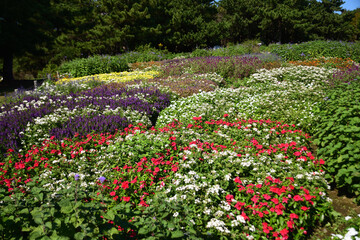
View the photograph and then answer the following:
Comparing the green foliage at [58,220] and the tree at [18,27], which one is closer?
the green foliage at [58,220]

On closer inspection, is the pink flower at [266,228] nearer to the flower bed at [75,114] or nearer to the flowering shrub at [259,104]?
the flowering shrub at [259,104]

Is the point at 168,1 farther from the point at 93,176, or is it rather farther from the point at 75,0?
the point at 93,176

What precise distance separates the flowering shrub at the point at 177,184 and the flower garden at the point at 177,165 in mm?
20

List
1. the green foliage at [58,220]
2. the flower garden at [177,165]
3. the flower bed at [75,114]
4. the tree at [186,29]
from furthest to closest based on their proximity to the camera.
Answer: the tree at [186,29] → the flower bed at [75,114] → the flower garden at [177,165] → the green foliage at [58,220]

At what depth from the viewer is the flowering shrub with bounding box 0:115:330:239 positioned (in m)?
2.23

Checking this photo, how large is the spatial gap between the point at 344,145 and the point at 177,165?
3061 mm

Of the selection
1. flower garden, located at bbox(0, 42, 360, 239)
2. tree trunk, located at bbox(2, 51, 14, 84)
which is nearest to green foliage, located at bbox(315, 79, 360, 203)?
flower garden, located at bbox(0, 42, 360, 239)

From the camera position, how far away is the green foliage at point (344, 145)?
384 cm

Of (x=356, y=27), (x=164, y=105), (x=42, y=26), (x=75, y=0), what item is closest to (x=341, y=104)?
(x=164, y=105)

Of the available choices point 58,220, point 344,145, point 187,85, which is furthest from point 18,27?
point 344,145

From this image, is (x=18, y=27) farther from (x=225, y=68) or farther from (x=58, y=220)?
(x=58, y=220)

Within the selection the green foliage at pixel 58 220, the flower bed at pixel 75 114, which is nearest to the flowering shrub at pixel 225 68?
the flower bed at pixel 75 114

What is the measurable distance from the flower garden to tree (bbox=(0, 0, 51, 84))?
10.3 m

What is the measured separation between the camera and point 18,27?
1586 centimetres
